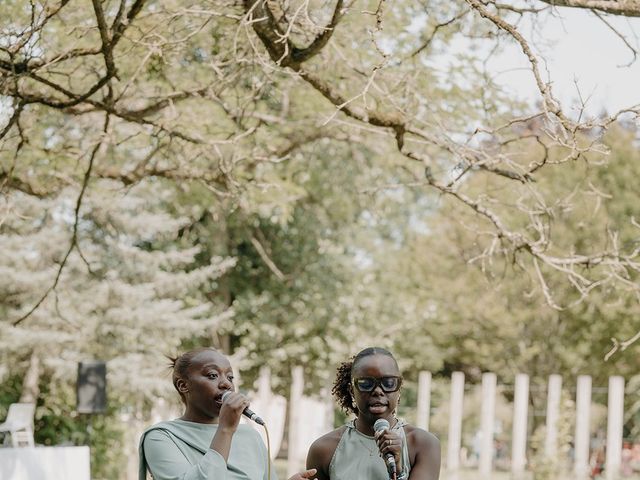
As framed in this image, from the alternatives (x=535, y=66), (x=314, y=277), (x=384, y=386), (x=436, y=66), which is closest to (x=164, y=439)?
(x=384, y=386)

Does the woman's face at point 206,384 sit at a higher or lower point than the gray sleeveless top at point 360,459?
higher

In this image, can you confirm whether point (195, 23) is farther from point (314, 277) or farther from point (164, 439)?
point (314, 277)

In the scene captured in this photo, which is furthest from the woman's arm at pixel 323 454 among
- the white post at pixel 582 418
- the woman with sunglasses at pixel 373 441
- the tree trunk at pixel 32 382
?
the white post at pixel 582 418

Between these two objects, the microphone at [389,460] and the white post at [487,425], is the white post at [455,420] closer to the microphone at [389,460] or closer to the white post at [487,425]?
the white post at [487,425]

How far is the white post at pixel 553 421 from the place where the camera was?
1834 cm

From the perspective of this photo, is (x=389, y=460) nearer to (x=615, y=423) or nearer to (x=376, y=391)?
(x=376, y=391)

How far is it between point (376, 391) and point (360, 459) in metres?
0.25

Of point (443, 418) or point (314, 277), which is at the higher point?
point (314, 277)

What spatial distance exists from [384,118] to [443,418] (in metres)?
20.5

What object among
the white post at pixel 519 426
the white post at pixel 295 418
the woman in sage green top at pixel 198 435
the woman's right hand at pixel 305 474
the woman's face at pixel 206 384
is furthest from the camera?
the white post at pixel 295 418

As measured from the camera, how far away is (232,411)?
12.8 ft

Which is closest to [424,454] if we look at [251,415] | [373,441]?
[373,441]

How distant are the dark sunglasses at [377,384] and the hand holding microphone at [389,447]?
0.65 feet

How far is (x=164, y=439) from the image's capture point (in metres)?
4.08
